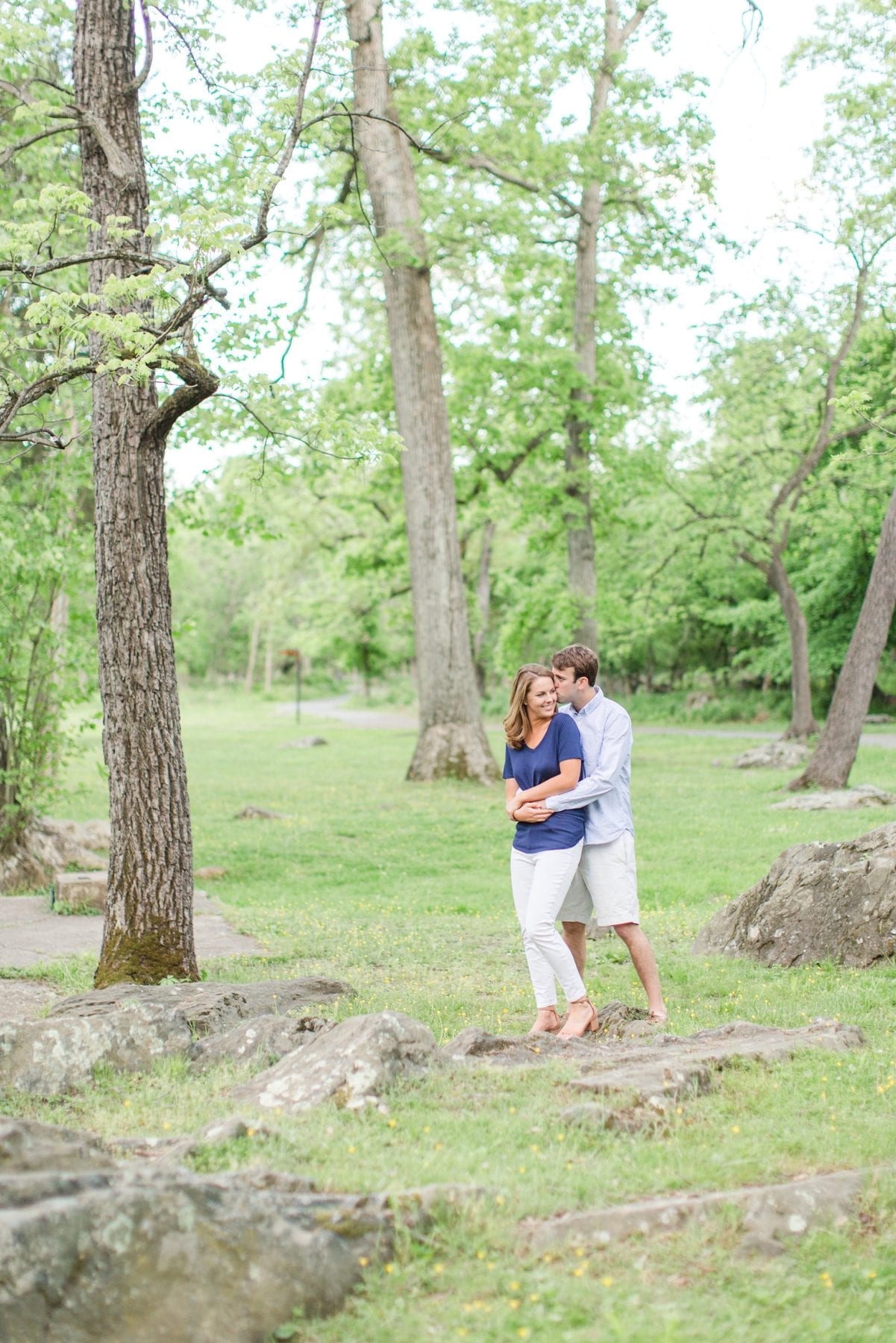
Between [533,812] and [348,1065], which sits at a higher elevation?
[533,812]

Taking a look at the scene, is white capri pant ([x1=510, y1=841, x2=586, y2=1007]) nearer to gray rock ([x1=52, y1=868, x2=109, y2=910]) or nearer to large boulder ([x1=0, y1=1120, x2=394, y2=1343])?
large boulder ([x1=0, y1=1120, x2=394, y2=1343])

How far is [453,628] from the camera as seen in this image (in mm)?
20531

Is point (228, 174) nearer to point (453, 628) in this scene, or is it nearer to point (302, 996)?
Answer: point (302, 996)

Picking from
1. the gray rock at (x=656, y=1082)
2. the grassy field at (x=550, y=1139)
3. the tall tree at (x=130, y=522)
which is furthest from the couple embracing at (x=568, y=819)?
the tall tree at (x=130, y=522)

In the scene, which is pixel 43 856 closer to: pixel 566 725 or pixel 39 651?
pixel 39 651

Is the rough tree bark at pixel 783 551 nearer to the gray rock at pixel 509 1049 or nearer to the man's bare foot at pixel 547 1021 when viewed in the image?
the man's bare foot at pixel 547 1021

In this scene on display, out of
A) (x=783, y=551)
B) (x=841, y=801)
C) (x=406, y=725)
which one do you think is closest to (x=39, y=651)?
(x=841, y=801)

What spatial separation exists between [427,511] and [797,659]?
12.7 meters

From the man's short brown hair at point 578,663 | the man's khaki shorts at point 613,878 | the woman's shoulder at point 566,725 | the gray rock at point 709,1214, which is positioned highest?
the man's short brown hair at point 578,663

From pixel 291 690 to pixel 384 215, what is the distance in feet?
245

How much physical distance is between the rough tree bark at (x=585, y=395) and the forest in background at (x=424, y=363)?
0.24 ft

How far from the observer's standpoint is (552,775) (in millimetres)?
6711

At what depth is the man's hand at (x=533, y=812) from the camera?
21.7 ft

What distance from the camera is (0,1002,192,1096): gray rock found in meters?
5.53
